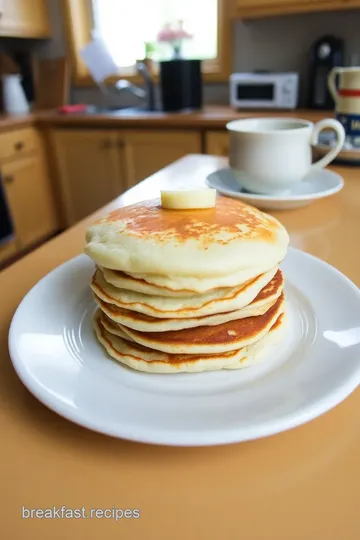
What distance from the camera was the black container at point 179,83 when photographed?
2.50 metres

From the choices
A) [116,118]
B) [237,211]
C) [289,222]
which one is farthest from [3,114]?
[237,211]

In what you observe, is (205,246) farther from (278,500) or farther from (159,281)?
(278,500)

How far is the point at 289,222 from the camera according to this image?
92cm

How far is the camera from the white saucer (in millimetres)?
915

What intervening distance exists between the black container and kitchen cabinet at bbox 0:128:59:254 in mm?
872

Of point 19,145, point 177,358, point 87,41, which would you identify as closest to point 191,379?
point 177,358

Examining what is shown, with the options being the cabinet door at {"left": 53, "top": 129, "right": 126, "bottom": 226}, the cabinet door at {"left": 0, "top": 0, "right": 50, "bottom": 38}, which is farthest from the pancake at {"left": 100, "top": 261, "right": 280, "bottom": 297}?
the cabinet door at {"left": 0, "top": 0, "right": 50, "bottom": 38}

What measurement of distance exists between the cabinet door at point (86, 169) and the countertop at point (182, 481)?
2.36 m

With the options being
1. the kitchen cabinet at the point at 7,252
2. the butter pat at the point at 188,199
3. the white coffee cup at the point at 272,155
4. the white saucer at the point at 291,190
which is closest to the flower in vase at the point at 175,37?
the kitchen cabinet at the point at 7,252

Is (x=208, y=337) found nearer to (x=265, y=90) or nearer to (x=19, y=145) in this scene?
(x=265, y=90)

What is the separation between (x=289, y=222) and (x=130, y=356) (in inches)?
21.9

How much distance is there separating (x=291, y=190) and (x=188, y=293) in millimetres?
632

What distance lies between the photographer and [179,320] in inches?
18.7

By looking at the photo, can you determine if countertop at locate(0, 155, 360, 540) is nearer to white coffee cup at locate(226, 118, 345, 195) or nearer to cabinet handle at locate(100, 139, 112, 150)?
white coffee cup at locate(226, 118, 345, 195)
